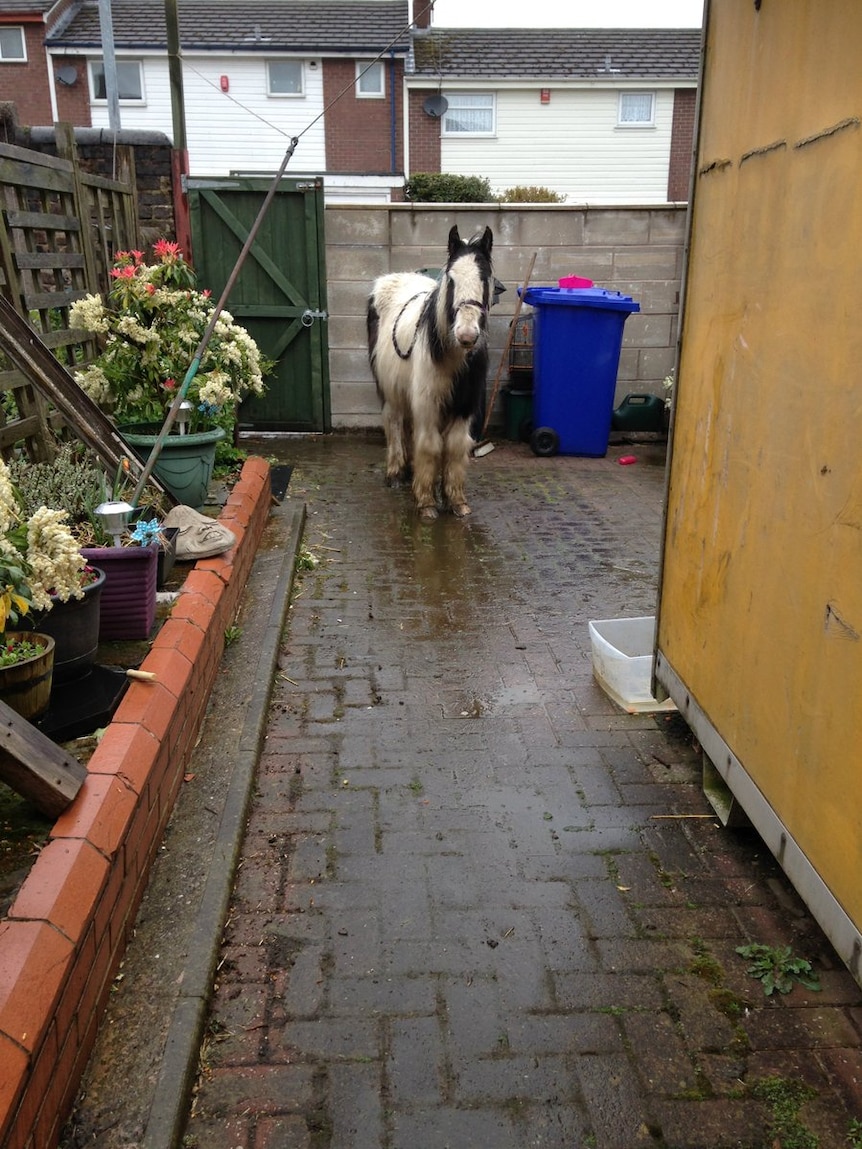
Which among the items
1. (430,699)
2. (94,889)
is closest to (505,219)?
(430,699)

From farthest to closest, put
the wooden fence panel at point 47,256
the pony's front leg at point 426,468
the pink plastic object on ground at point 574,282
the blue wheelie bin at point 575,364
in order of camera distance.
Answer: the pink plastic object on ground at point 574,282 < the blue wheelie bin at point 575,364 < the pony's front leg at point 426,468 < the wooden fence panel at point 47,256

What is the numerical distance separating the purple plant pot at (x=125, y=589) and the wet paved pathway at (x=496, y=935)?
0.67 m

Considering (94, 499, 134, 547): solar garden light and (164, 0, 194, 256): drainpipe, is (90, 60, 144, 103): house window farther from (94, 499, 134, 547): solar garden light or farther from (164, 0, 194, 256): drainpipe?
(94, 499, 134, 547): solar garden light

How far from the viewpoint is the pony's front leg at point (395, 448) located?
7.34m

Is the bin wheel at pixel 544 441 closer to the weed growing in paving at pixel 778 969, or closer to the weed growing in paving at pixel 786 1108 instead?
the weed growing in paving at pixel 778 969

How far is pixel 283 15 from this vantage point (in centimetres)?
2519

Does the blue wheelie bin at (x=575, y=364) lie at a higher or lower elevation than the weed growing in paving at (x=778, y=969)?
higher

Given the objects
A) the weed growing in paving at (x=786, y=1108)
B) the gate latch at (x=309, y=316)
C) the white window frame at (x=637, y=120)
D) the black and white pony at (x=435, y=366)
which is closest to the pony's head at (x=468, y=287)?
the black and white pony at (x=435, y=366)

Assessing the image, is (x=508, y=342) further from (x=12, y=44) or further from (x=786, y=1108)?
(x=12, y=44)

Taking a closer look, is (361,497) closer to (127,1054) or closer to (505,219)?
(505,219)

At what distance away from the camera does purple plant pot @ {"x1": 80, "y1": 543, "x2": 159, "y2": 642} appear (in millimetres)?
3486

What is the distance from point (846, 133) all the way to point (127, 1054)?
2.64 metres

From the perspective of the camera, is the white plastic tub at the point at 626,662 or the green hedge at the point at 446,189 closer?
the white plastic tub at the point at 626,662

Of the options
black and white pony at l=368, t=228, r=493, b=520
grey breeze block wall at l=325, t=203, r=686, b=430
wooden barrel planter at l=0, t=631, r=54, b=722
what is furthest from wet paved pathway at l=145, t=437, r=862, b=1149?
grey breeze block wall at l=325, t=203, r=686, b=430
